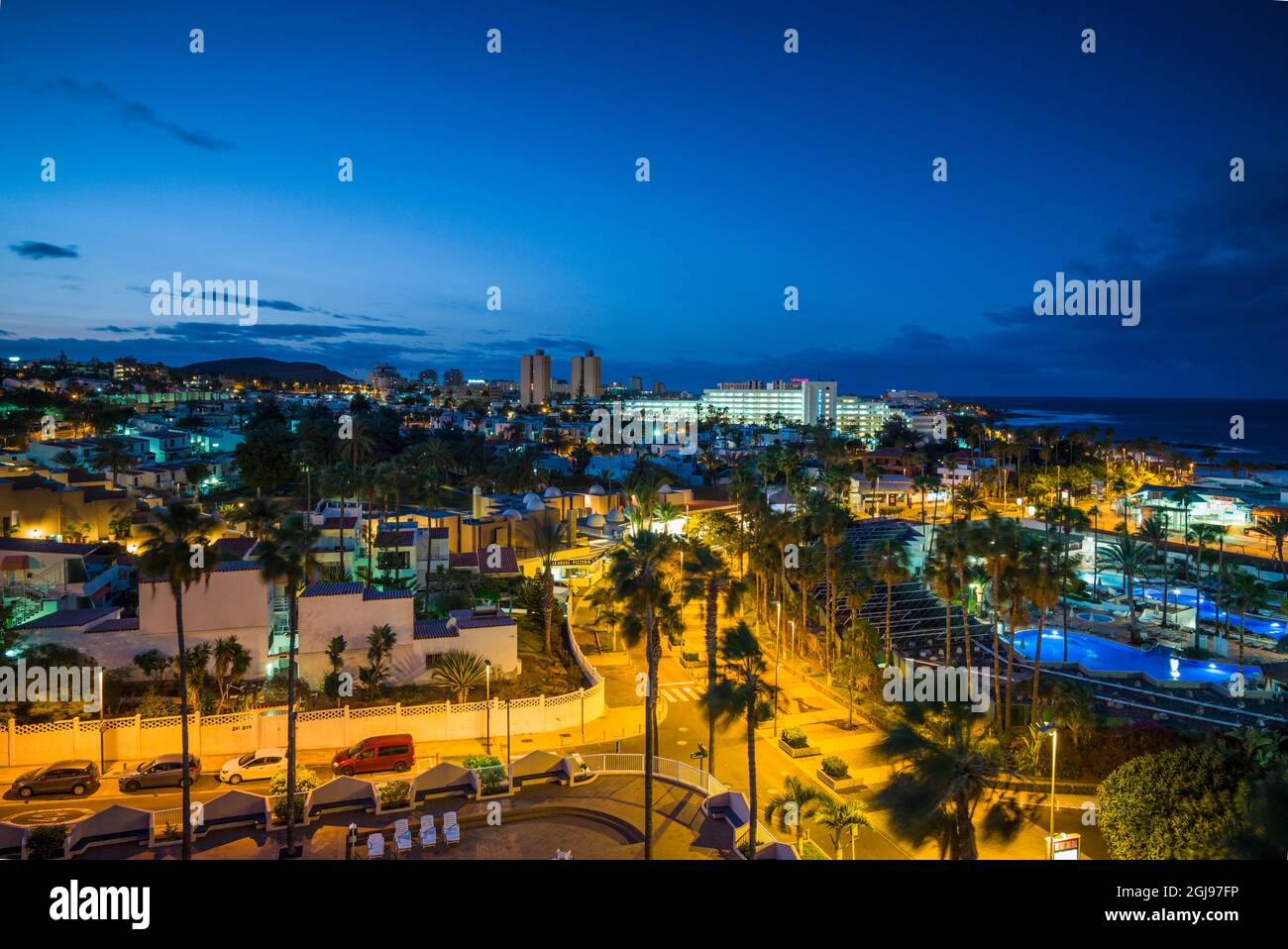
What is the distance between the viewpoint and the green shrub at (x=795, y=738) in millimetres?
21031

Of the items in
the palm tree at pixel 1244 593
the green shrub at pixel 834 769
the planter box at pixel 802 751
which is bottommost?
the planter box at pixel 802 751

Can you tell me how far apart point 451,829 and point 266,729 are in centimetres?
753

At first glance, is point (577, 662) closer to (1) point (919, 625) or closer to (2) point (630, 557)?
(2) point (630, 557)

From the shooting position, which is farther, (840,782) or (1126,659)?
(1126,659)

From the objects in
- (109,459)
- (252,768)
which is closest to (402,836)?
(252,768)

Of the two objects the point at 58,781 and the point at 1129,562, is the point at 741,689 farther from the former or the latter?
the point at 1129,562

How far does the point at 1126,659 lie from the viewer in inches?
1192

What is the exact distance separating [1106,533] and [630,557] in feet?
156

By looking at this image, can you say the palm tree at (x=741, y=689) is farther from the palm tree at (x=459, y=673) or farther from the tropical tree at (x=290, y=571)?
the palm tree at (x=459, y=673)

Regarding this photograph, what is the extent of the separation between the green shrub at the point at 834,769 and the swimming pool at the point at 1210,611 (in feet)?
74.8

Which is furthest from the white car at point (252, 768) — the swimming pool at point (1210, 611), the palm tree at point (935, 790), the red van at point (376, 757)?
the swimming pool at point (1210, 611)

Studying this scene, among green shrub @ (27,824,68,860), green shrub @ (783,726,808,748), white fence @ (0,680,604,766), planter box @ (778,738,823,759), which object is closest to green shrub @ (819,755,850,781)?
planter box @ (778,738,823,759)
